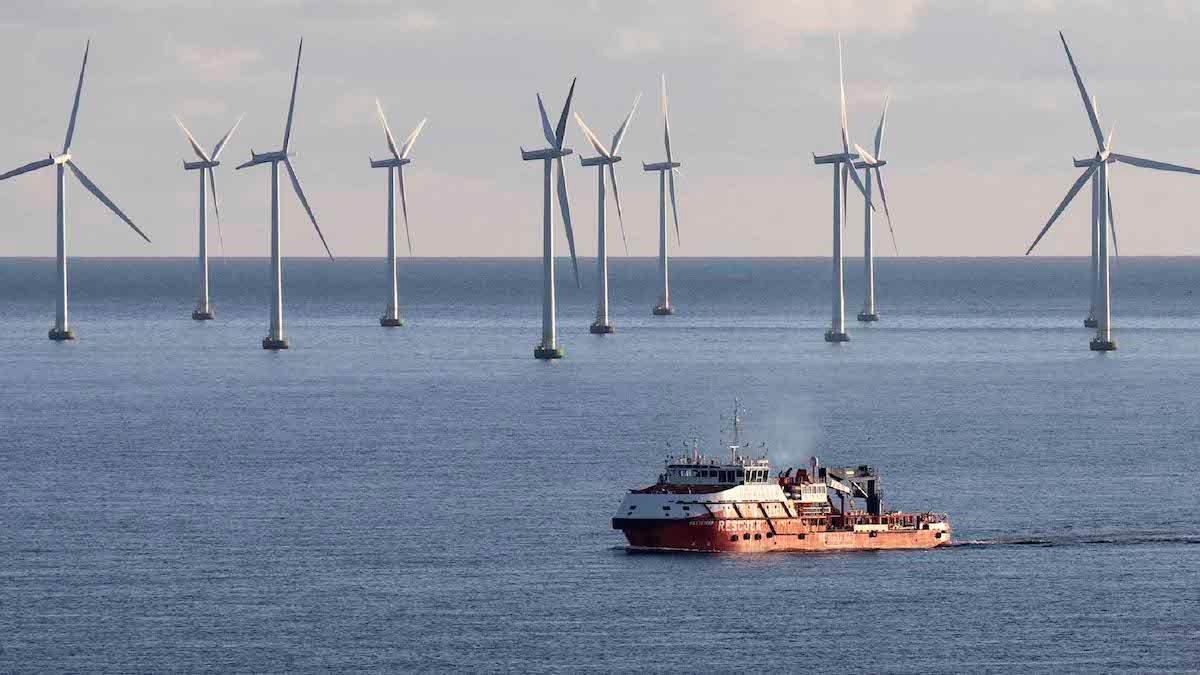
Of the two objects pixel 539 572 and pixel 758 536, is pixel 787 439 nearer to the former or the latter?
pixel 758 536

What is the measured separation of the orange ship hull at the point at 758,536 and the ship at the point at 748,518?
0.17ft

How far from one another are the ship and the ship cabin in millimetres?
52

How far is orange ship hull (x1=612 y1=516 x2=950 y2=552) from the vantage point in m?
130

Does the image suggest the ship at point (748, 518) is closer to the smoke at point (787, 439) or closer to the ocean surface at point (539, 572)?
the ocean surface at point (539, 572)

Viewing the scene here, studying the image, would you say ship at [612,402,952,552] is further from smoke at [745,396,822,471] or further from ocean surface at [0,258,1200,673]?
smoke at [745,396,822,471]

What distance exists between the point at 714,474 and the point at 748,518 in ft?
9.71

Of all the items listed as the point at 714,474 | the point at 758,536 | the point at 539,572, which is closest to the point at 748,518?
the point at 758,536

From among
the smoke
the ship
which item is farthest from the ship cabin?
the smoke

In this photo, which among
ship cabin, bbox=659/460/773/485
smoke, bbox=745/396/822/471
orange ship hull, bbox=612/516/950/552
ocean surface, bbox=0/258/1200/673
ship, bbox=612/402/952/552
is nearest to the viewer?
ocean surface, bbox=0/258/1200/673

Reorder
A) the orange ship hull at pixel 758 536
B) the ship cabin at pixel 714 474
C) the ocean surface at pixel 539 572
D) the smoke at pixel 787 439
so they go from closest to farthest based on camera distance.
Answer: the ocean surface at pixel 539 572, the orange ship hull at pixel 758 536, the ship cabin at pixel 714 474, the smoke at pixel 787 439

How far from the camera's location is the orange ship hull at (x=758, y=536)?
12962 cm

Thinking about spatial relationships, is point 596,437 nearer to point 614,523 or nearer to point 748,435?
point 748,435

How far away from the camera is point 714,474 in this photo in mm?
131500

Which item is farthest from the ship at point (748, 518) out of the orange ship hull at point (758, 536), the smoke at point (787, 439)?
the smoke at point (787, 439)
